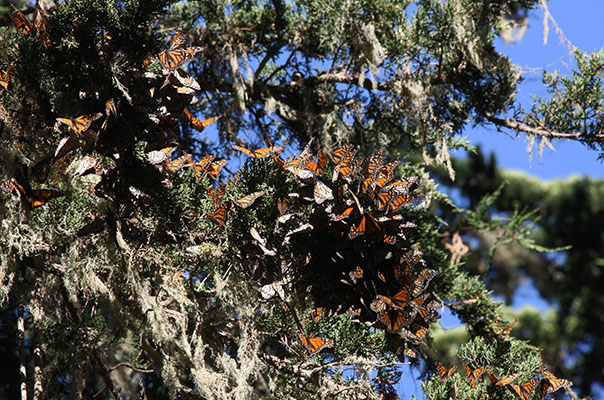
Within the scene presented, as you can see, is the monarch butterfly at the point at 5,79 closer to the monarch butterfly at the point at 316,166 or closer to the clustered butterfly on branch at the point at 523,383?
the monarch butterfly at the point at 316,166

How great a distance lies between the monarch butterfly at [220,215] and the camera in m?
1.83

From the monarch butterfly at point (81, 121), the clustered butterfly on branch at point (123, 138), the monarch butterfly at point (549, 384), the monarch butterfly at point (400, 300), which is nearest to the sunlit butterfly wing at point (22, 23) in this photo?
the clustered butterfly on branch at point (123, 138)

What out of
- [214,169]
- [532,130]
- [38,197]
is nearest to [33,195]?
[38,197]

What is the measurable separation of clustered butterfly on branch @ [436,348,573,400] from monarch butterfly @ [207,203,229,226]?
2.36ft

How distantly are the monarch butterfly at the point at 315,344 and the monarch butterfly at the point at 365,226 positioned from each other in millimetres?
298

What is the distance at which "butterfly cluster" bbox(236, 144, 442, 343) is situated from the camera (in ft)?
5.64

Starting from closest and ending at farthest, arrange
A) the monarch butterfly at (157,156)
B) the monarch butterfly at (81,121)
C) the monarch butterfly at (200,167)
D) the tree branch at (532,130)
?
the monarch butterfly at (81,121)
the monarch butterfly at (157,156)
the monarch butterfly at (200,167)
the tree branch at (532,130)

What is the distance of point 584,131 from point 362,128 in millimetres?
851

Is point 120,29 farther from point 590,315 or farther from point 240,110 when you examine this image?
point 590,315

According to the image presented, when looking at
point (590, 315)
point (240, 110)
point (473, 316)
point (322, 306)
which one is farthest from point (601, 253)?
point (322, 306)

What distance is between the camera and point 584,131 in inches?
96.4

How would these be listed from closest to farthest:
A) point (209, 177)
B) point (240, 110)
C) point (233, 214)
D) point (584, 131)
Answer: point (233, 214)
point (209, 177)
point (584, 131)
point (240, 110)

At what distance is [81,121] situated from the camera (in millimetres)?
1714

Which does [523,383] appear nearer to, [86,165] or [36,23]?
[86,165]
